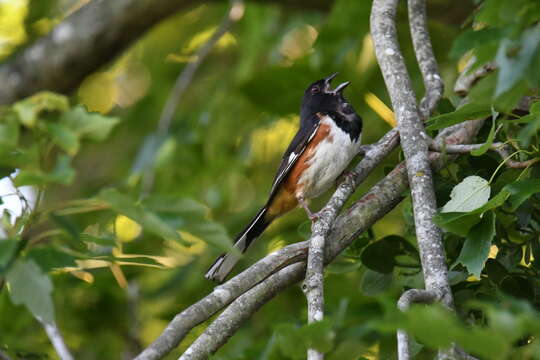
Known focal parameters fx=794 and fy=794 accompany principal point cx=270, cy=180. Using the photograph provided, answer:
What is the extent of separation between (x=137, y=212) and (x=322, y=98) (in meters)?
3.27

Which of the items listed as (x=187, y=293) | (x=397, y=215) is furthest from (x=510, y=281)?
(x=187, y=293)

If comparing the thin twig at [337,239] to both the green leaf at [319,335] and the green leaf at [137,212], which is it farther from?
the green leaf at [319,335]

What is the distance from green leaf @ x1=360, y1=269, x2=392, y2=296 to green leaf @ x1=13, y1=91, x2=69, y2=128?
1.40 meters

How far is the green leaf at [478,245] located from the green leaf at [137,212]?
3.20ft

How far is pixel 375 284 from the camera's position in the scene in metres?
3.21

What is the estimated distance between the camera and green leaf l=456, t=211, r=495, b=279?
7.77 ft

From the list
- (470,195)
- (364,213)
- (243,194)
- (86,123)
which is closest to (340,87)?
(243,194)

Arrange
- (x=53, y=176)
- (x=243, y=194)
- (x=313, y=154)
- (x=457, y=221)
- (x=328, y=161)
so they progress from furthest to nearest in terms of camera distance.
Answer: (x=243, y=194) < (x=313, y=154) < (x=328, y=161) < (x=457, y=221) < (x=53, y=176)

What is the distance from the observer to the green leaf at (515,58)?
1.62 meters

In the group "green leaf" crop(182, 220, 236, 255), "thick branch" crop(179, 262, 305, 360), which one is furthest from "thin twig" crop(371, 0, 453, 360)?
"green leaf" crop(182, 220, 236, 255)

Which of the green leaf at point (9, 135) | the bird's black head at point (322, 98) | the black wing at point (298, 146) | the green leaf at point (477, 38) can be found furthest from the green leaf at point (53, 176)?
the bird's black head at point (322, 98)

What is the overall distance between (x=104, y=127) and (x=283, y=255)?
0.82 metres

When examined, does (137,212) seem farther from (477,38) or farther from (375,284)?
(375,284)

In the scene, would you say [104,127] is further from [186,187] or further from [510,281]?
[186,187]
